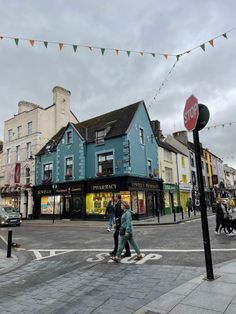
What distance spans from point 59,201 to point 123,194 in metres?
8.59

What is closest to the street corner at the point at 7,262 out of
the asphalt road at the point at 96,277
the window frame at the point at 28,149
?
the asphalt road at the point at 96,277

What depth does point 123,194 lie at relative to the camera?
23.8m

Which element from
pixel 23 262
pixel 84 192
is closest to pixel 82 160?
pixel 84 192

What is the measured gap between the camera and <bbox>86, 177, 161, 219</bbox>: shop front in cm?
2373

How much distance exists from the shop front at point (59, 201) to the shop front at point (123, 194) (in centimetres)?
108

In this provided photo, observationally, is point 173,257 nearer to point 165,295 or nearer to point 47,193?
point 165,295

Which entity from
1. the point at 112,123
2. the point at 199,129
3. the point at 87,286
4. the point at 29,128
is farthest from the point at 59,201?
the point at 199,129

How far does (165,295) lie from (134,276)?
5.22 ft

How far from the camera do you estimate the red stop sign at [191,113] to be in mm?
5196

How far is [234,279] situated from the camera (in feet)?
16.4

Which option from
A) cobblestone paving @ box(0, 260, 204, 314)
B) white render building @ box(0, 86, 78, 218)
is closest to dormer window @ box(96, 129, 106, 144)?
white render building @ box(0, 86, 78, 218)

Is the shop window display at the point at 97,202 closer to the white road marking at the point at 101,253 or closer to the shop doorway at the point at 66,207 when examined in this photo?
the shop doorway at the point at 66,207

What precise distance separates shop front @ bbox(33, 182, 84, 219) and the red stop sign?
71.1 ft

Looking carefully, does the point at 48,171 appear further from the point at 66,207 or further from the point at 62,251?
the point at 62,251
